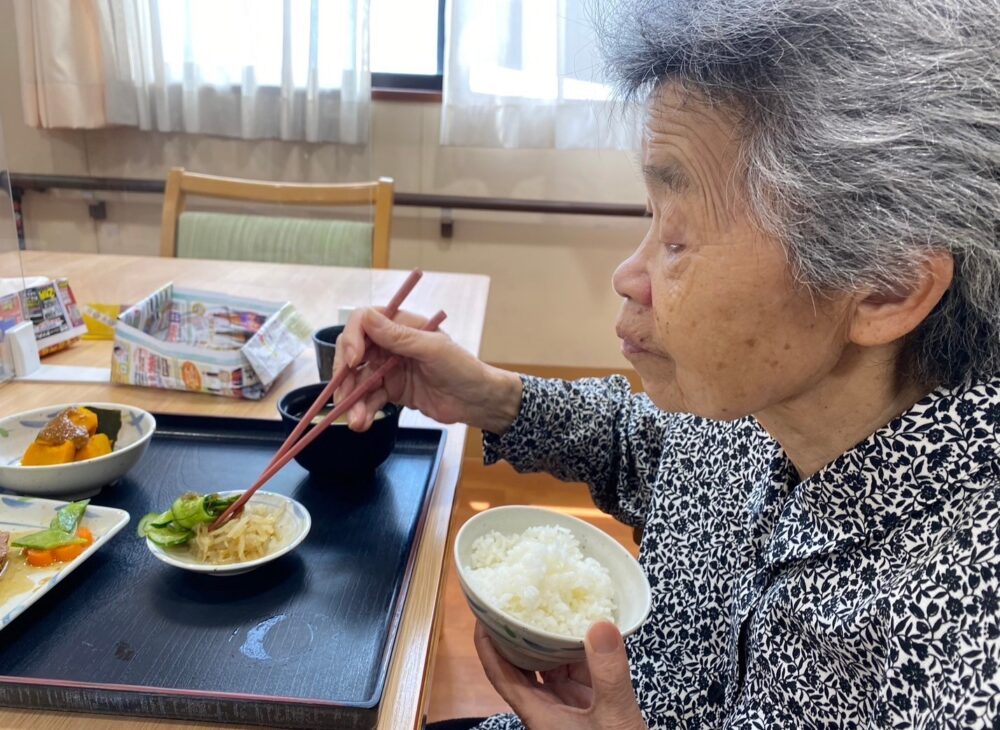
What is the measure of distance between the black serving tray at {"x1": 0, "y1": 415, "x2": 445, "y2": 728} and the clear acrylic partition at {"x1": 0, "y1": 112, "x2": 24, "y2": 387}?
461mm

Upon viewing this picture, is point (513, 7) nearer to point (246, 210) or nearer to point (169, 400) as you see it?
point (246, 210)

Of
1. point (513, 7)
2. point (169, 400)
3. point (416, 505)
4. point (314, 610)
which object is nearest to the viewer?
point (314, 610)

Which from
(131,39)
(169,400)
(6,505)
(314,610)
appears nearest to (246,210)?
(131,39)

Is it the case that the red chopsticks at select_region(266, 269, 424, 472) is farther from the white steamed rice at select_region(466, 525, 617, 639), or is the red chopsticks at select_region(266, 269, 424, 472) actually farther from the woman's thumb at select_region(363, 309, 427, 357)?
the white steamed rice at select_region(466, 525, 617, 639)

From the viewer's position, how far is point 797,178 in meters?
0.53

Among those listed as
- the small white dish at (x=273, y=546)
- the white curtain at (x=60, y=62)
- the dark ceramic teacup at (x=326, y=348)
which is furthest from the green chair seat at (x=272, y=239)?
the small white dish at (x=273, y=546)

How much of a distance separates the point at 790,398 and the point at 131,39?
52.3 inches

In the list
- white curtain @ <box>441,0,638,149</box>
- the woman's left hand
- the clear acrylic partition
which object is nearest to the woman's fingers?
the woman's left hand

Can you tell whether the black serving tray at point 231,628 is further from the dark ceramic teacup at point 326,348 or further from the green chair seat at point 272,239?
the green chair seat at point 272,239

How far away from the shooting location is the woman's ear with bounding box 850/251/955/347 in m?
0.53

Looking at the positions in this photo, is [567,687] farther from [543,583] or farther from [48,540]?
[48,540]

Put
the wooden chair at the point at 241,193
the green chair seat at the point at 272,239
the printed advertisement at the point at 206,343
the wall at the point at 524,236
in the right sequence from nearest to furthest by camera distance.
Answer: the printed advertisement at the point at 206,343 < the wooden chair at the point at 241,193 < the green chair seat at the point at 272,239 < the wall at the point at 524,236

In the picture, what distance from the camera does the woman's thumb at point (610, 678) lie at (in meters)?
0.59

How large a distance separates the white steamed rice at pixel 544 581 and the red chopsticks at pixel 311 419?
0.77 ft
